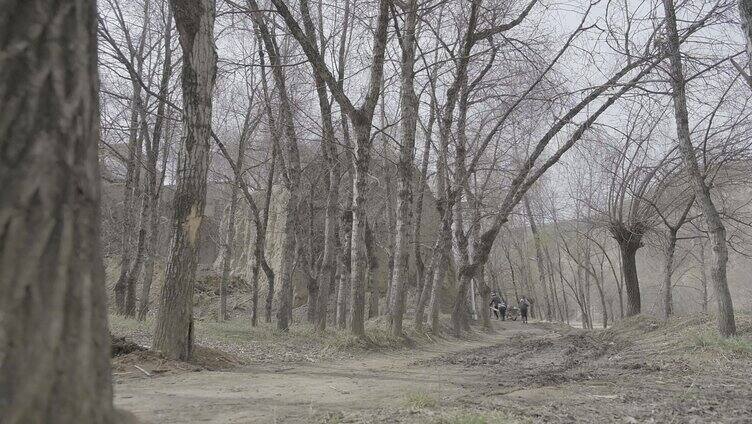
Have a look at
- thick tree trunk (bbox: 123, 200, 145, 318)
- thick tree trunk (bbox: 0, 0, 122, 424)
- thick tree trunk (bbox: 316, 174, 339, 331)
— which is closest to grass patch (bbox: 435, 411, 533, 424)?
thick tree trunk (bbox: 0, 0, 122, 424)

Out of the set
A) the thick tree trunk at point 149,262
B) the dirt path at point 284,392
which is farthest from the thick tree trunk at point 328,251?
the dirt path at point 284,392

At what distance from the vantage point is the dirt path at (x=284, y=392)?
385cm

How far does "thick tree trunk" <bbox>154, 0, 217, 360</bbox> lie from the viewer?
6086 mm

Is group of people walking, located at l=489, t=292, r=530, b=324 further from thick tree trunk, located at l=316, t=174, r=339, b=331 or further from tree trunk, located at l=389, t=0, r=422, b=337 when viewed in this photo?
tree trunk, located at l=389, t=0, r=422, b=337

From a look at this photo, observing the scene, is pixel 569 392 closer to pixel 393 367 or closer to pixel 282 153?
pixel 393 367

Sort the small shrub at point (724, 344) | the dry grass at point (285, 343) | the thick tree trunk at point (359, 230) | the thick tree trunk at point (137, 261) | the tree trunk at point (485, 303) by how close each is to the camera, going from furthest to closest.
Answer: the tree trunk at point (485, 303) → the thick tree trunk at point (137, 261) → the thick tree trunk at point (359, 230) → the dry grass at point (285, 343) → the small shrub at point (724, 344)

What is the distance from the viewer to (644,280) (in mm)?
58312

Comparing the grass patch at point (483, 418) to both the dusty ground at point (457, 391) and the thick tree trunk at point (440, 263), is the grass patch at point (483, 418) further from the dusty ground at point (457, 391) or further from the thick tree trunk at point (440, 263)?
the thick tree trunk at point (440, 263)

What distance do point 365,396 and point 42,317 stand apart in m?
3.63

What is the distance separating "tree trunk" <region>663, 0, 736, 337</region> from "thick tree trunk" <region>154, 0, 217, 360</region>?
728cm

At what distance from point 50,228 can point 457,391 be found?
13.6 feet

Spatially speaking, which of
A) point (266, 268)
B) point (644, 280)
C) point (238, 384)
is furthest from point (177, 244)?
point (644, 280)

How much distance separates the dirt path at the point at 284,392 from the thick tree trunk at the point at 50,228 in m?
2.23

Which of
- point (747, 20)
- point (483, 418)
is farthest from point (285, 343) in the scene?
point (747, 20)
